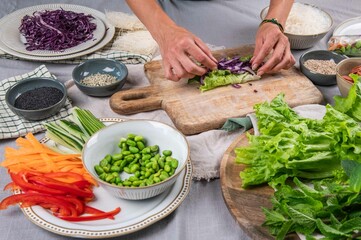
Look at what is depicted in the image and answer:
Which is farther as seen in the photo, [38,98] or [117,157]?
[38,98]

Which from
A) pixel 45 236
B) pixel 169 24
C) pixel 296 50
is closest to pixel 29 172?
pixel 45 236

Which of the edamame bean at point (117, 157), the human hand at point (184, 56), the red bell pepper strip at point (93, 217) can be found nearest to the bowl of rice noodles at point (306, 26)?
the human hand at point (184, 56)

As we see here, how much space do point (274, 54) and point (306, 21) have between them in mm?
497

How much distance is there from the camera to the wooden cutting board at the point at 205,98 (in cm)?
171

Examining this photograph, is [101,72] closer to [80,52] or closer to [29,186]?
[80,52]

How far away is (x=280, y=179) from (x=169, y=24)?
0.89m

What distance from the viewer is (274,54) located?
6.20 feet

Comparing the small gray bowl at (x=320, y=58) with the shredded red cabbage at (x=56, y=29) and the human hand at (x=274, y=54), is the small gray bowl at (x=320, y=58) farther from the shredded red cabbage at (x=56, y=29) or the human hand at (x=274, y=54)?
the shredded red cabbage at (x=56, y=29)

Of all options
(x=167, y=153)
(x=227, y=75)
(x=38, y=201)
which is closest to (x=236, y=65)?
(x=227, y=75)

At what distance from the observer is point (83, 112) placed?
5.34 feet

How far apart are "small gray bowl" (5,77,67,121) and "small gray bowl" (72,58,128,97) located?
96 millimetres

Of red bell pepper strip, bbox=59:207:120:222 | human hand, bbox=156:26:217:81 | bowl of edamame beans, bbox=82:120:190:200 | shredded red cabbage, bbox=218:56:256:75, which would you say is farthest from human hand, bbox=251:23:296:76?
red bell pepper strip, bbox=59:207:120:222

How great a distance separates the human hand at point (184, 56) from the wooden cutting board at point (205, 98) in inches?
3.2

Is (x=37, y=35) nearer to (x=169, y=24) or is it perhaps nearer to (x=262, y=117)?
(x=169, y=24)
